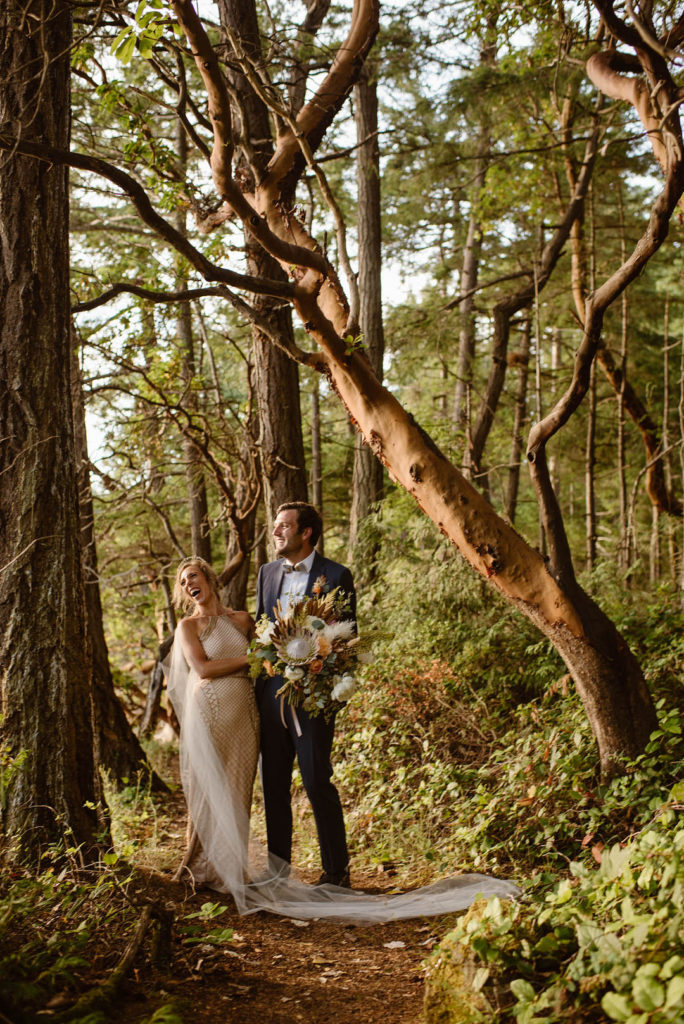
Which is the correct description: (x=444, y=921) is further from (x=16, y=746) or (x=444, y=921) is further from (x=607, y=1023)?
(x=16, y=746)

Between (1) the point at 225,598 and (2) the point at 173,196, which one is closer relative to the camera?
(2) the point at 173,196

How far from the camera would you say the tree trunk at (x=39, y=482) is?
429cm

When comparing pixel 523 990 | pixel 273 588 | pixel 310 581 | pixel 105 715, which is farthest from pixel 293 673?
pixel 105 715

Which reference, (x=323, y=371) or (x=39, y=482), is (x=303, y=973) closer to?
(x=39, y=482)

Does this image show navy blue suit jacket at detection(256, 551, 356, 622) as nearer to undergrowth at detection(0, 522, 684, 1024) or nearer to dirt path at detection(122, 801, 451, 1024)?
undergrowth at detection(0, 522, 684, 1024)

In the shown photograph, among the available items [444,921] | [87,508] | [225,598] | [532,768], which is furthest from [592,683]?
[87,508]

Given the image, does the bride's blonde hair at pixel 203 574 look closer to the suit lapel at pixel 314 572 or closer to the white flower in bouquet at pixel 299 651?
the suit lapel at pixel 314 572

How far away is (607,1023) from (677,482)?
1358cm

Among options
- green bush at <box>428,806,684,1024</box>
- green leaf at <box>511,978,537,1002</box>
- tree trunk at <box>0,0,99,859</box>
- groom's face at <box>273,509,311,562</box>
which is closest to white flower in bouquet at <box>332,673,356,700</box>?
groom's face at <box>273,509,311,562</box>

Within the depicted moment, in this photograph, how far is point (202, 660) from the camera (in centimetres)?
528

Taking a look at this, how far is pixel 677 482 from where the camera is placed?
14.8 m

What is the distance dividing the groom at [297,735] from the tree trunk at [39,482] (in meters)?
1.22

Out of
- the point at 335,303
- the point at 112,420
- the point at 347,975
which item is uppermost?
the point at 112,420

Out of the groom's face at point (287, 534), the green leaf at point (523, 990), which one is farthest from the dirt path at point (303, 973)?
the groom's face at point (287, 534)
